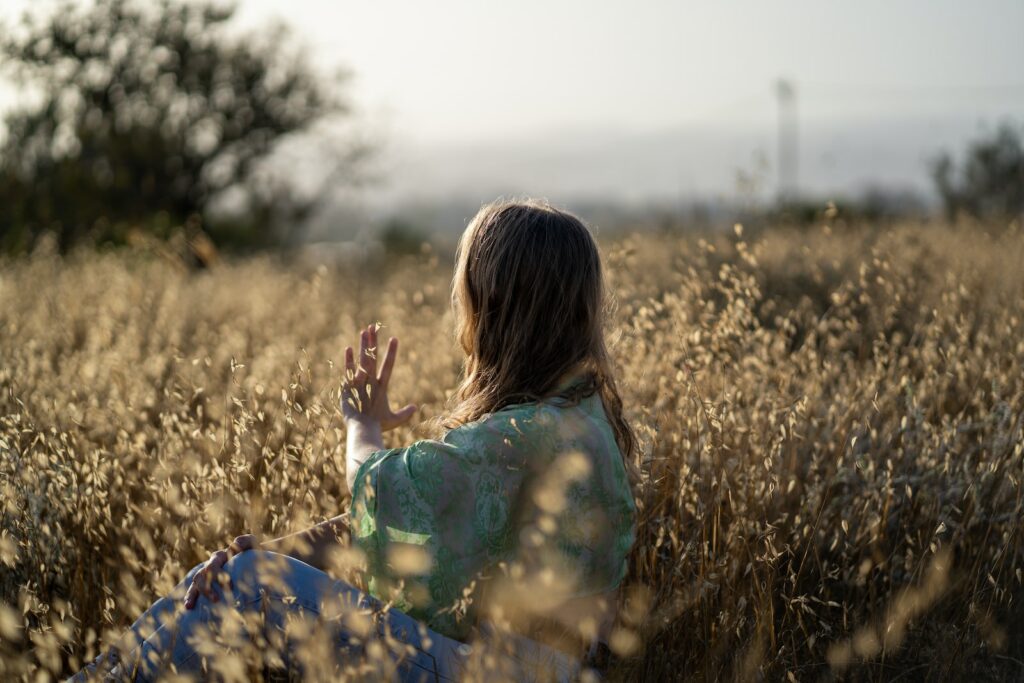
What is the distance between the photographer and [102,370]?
128 inches

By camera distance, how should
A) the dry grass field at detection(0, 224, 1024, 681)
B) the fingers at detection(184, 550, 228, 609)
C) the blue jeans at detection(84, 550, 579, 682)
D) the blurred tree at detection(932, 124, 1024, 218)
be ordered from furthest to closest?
the blurred tree at detection(932, 124, 1024, 218), the dry grass field at detection(0, 224, 1024, 681), the fingers at detection(184, 550, 228, 609), the blue jeans at detection(84, 550, 579, 682)

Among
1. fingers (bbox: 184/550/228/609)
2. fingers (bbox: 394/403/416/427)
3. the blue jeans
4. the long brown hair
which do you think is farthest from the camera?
fingers (bbox: 394/403/416/427)

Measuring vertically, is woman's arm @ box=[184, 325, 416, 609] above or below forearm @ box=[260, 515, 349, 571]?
above

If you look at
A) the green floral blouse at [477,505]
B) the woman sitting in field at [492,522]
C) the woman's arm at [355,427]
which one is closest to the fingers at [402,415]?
the woman's arm at [355,427]

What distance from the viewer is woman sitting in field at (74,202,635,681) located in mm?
1725

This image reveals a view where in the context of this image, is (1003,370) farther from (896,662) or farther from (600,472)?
(600,472)

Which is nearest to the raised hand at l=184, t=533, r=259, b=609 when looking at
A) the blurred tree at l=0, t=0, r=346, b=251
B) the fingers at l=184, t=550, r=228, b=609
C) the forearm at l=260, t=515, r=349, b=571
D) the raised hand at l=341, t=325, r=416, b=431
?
the fingers at l=184, t=550, r=228, b=609

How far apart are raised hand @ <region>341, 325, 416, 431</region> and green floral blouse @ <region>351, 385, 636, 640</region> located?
0.31m

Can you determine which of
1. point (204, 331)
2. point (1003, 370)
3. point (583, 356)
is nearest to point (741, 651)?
point (583, 356)

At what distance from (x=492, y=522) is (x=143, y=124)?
14508mm

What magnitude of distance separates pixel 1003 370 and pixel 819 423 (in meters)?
0.74

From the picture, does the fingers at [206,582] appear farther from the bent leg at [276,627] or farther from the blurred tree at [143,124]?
the blurred tree at [143,124]

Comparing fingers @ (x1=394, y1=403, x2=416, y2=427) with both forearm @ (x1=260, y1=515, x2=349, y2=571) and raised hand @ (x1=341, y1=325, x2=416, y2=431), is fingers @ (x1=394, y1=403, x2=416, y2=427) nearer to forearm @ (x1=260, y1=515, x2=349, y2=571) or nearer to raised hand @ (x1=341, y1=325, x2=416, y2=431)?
raised hand @ (x1=341, y1=325, x2=416, y2=431)

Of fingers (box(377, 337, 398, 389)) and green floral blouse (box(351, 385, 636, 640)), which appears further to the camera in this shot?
fingers (box(377, 337, 398, 389))
